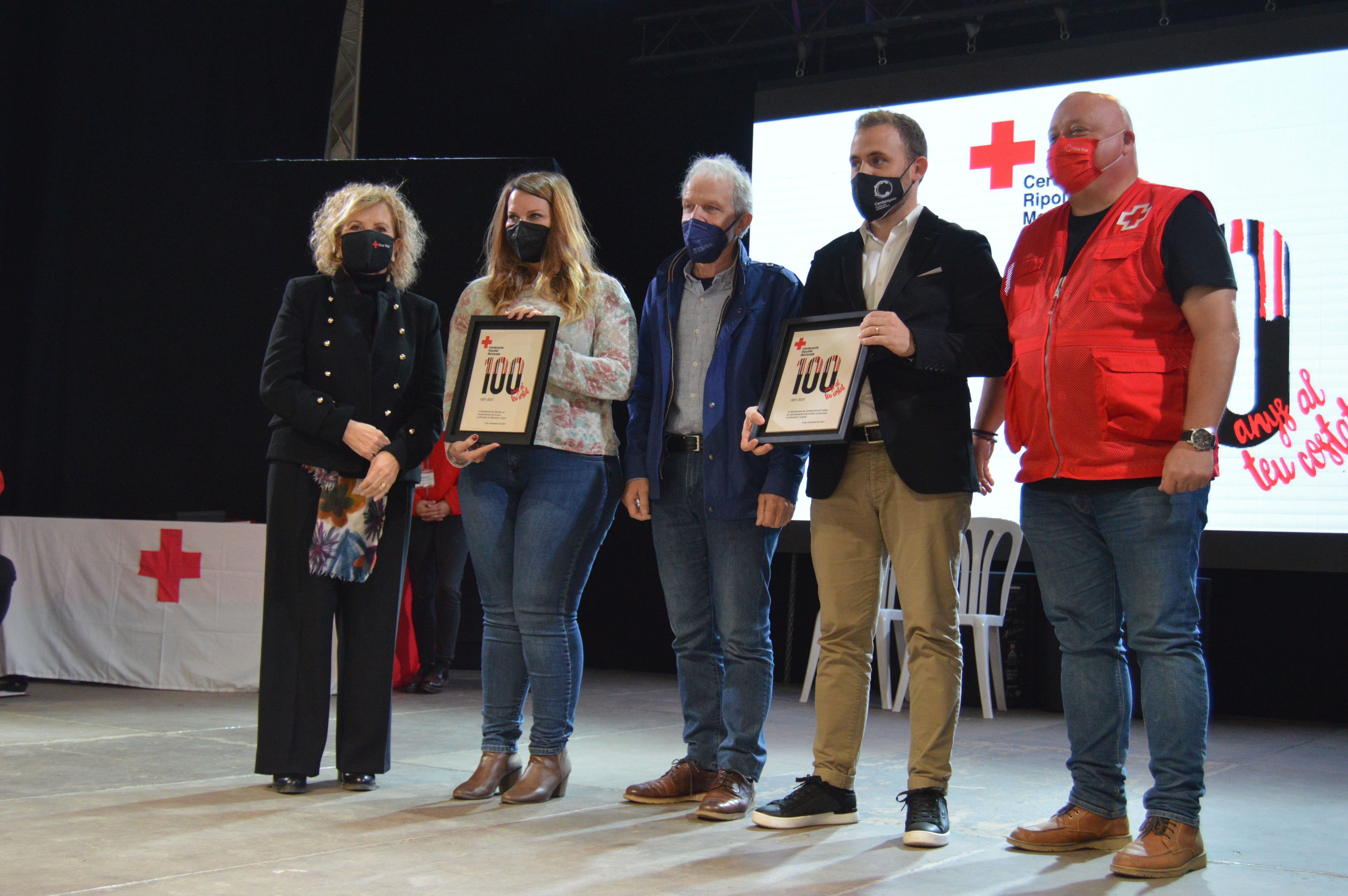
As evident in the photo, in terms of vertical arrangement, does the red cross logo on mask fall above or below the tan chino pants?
above

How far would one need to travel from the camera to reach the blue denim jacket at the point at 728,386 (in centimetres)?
245

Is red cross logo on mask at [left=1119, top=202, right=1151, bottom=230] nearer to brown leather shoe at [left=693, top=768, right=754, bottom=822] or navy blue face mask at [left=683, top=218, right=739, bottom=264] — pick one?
navy blue face mask at [left=683, top=218, right=739, bottom=264]

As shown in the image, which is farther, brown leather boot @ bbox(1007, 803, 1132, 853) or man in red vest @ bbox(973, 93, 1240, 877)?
brown leather boot @ bbox(1007, 803, 1132, 853)

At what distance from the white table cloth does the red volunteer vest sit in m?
3.19

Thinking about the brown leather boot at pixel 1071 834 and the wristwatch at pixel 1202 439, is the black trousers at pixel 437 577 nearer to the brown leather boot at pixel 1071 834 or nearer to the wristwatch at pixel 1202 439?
the brown leather boot at pixel 1071 834

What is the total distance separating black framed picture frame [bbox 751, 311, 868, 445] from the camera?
221 cm

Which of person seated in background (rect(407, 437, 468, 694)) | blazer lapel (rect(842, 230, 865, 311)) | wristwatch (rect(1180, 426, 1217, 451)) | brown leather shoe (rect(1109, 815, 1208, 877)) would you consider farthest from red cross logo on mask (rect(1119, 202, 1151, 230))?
person seated in background (rect(407, 437, 468, 694))

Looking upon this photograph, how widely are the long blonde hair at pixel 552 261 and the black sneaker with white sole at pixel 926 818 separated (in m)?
1.20

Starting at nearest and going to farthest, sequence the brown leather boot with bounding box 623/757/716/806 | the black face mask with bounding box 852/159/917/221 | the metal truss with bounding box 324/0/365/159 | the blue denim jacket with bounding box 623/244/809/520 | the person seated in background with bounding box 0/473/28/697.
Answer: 1. the black face mask with bounding box 852/159/917/221
2. the blue denim jacket with bounding box 623/244/809/520
3. the brown leather boot with bounding box 623/757/716/806
4. the person seated in background with bounding box 0/473/28/697
5. the metal truss with bounding box 324/0/365/159

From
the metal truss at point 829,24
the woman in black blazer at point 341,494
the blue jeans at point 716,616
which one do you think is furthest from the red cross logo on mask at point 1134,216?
the metal truss at point 829,24

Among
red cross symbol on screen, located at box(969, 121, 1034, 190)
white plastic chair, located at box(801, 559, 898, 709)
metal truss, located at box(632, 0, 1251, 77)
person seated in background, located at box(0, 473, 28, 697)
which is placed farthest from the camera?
metal truss, located at box(632, 0, 1251, 77)

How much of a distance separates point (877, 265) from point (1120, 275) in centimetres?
48

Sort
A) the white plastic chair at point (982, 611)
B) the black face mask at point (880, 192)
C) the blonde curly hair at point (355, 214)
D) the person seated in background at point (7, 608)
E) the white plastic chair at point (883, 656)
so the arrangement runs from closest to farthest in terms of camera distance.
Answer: the black face mask at point (880, 192) → the blonde curly hair at point (355, 214) → the person seated in background at point (7, 608) → the white plastic chair at point (982, 611) → the white plastic chair at point (883, 656)

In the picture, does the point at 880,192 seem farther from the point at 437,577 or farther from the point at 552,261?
the point at 437,577
